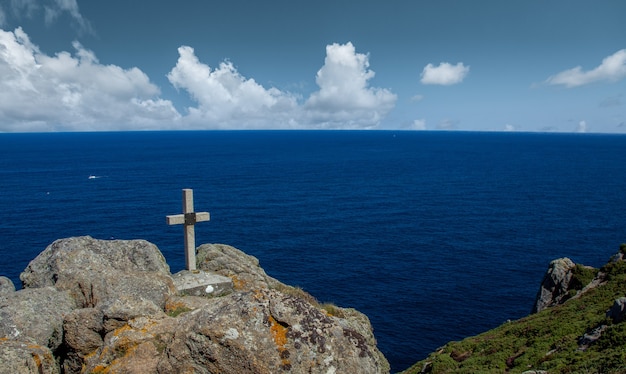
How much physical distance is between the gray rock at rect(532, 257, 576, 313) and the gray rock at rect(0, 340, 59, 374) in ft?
130

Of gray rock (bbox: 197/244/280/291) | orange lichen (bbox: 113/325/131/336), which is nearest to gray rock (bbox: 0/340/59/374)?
orange lichen (bbox: 113/325/131/336)

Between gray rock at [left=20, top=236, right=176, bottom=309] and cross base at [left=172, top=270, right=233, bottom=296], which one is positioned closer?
gray rock at [left=20, top=236, right=176, bottom=309]

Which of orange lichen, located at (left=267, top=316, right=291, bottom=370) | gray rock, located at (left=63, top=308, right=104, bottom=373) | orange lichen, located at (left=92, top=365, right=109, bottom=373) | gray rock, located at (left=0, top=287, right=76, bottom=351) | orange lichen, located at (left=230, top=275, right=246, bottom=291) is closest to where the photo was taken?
orange lichen, located at (left=267, top=316, right=291, bottom=370)

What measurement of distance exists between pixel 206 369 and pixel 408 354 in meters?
38.6

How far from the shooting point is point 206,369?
10688mm

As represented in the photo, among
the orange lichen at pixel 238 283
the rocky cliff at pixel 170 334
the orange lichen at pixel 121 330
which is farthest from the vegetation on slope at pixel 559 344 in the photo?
the orange lichen at pixel 121 330

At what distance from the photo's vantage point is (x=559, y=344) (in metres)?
23.9

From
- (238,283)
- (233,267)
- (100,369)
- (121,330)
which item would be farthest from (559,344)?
(100,369)

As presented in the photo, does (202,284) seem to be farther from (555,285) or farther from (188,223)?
(555,285)

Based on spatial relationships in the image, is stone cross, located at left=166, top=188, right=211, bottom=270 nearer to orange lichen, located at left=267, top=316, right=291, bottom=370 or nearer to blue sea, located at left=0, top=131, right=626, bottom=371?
orange lichen, located at left=267, top=316, right=291, bottom=370

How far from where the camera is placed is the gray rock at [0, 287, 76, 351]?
13.5m

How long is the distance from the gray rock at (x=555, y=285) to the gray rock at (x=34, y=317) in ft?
127

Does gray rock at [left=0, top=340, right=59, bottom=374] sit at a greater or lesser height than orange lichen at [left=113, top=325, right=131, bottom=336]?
lesser

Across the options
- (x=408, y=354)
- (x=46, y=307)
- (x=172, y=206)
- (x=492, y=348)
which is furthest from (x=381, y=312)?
(x=172, y=206)
